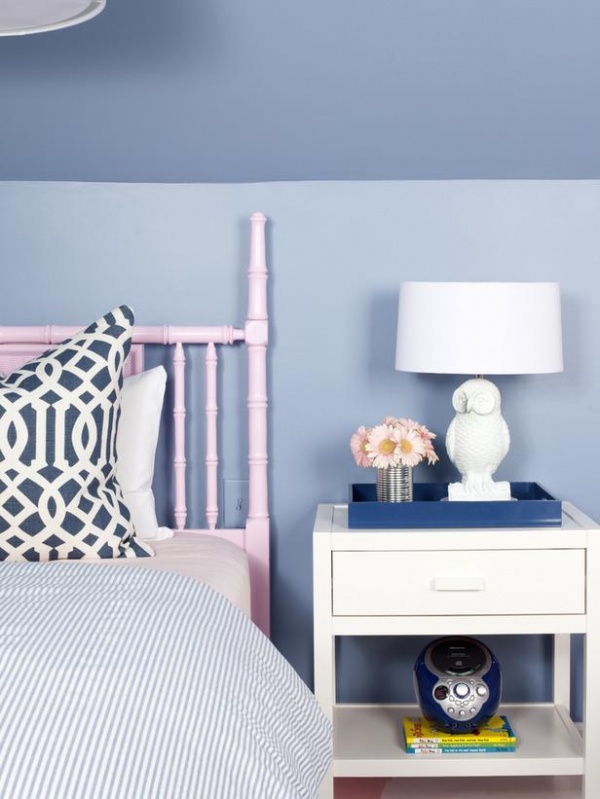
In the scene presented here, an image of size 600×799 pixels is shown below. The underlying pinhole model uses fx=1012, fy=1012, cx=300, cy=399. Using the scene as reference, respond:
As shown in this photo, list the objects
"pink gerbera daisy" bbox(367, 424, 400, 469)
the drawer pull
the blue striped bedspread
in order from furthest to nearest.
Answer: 1. "pink gerbera daisy" bbox(367, 424, 400, 469)
2. the drawer pull
3. the blue striped bedspread

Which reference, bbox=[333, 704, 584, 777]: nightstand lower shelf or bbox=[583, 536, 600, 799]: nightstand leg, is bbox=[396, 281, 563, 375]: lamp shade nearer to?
bbox=[583, 536, 600, 799]: nightstand leg

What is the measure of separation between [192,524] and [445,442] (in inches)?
26.2

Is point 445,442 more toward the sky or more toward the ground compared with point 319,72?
more toward the ground

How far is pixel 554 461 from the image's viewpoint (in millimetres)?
2510

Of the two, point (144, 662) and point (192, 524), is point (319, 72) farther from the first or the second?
point (144, 662)

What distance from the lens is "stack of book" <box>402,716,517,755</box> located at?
7.13 ft

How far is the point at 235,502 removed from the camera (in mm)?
2543

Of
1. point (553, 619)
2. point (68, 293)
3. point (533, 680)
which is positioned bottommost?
point (533, 680)

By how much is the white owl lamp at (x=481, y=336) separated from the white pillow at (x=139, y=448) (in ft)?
1.87

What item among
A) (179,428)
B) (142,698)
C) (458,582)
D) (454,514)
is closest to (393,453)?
(454,514)

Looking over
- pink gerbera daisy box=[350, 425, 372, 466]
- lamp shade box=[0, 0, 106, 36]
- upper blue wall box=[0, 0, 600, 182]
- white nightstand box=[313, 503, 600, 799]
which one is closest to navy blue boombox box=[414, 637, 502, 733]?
white nightstand box=[313, 503, 600, 799]

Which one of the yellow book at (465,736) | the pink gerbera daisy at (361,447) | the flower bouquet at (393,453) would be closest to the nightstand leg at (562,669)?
the yellow book at (465,736)

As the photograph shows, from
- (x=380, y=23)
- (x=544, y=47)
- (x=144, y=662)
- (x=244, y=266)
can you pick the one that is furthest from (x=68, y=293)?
(x=144, y=662)

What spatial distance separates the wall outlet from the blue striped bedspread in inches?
34.1
